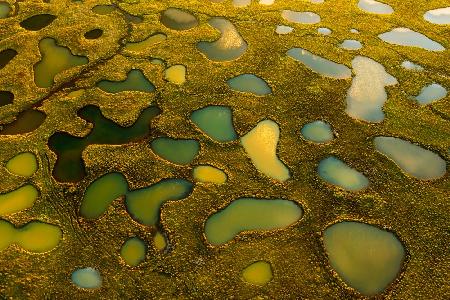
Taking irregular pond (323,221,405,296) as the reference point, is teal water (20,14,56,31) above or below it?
above

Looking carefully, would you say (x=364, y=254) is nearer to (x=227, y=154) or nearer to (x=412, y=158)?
(x=412, y=158)

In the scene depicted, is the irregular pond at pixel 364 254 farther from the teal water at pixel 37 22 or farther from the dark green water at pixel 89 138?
the teal water at pixel 37 22

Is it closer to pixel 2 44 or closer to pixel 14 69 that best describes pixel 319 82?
pixel 14 69

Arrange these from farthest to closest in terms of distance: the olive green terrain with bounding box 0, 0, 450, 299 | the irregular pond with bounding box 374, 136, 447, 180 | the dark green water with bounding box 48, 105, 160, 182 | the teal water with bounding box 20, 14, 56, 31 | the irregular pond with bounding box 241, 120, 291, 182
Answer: the teal water with bounding box 20, 14, 56, 31 < the dark green water with bounding box 48, 105, 160, 182 < the irregular pond with bounding box 241, 120, 291, 182 < the irregular pond with bounding box 374, 136, 447, 180 < the olive green terrain with bounding box 0, 0, 450, 299

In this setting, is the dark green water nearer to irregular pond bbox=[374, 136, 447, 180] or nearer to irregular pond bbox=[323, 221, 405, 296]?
irregular pond bbox=[323, 221, 405, 296]

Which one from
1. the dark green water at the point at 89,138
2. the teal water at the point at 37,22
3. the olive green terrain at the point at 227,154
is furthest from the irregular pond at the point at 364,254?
the teal water at the point at 37,22

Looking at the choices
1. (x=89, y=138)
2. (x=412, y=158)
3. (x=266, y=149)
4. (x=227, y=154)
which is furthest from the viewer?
(x=89, y=138)

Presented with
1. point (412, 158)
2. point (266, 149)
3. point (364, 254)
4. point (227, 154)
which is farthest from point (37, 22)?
point (364, 254)

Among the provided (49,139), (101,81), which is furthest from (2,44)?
(49,139)

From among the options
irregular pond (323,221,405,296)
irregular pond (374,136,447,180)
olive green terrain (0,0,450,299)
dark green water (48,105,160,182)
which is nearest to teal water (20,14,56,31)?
olive green terrain (0,0,450,299)

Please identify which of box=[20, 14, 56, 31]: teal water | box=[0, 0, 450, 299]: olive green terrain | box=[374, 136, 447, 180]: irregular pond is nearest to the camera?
box=[0, 0, 450, 299]: olive green terrain

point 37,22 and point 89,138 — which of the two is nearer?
point 89,138
